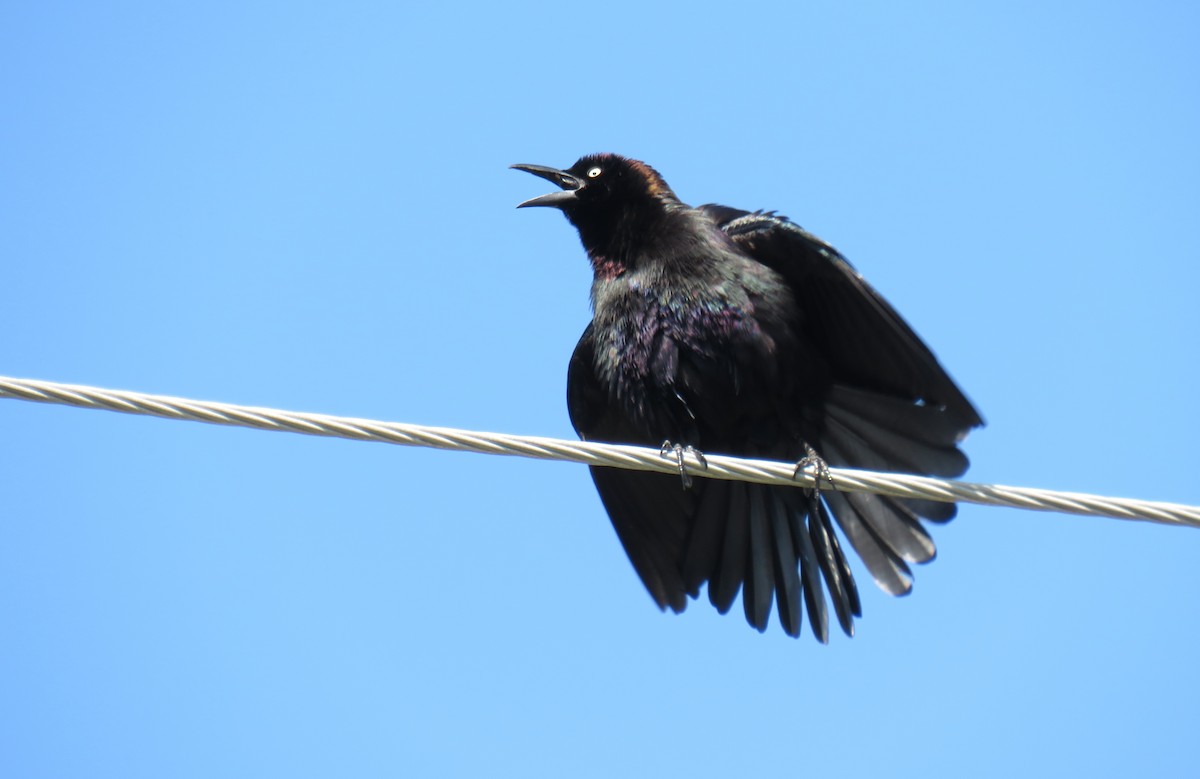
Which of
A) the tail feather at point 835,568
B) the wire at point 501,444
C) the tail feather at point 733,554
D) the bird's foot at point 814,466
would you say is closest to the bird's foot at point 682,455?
the wire at point 501,444

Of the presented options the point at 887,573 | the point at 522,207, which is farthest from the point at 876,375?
the point at 522,207

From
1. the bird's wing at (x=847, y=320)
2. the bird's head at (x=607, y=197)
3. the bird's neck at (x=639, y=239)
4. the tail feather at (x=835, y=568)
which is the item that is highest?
the bird's head at (x=607, y=197)

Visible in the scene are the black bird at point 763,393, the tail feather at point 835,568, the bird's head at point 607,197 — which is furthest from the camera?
the bird's head at point 607,197

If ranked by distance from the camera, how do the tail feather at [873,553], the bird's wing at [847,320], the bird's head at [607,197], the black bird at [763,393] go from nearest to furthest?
the bird's wing at [847,320] < the black bird at [763,393] < the tail feather at [873,553] < the bird's head at [607,197]

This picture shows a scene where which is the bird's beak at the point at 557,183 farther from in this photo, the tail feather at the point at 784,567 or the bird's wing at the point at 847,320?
the tail feather at the point at 784,567

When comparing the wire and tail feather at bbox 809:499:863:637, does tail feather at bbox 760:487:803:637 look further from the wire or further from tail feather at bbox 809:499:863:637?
the wire

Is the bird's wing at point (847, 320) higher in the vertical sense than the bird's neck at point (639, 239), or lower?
lower

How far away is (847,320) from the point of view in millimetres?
5113

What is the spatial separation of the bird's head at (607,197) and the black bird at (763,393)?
23mm

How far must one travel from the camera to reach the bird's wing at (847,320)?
4801 mm

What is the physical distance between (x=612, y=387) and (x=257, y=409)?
2.17 metres

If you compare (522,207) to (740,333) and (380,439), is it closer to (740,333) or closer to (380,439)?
(740,333)

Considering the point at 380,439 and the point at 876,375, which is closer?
the point at 380,439

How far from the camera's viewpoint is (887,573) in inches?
204
